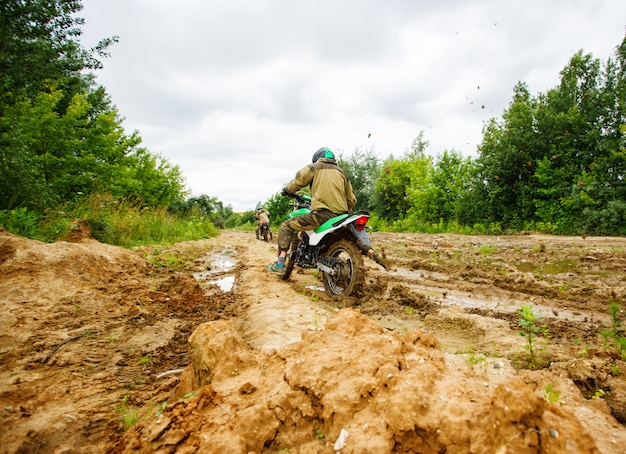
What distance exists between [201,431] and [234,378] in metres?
0.43

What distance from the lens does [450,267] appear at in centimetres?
745

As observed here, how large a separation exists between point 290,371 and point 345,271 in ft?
10.3

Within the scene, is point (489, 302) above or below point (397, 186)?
below

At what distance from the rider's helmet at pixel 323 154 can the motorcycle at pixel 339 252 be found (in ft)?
3.78

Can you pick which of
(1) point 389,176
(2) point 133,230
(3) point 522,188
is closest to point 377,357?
(2) point 133,230

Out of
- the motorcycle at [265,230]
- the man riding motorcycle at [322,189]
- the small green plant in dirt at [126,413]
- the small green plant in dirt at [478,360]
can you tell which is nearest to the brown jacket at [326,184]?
the man riding motorcycle at [322,189]

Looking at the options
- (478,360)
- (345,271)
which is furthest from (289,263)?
(478,360)

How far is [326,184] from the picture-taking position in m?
5.32

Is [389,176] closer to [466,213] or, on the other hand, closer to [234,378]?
[466,213]

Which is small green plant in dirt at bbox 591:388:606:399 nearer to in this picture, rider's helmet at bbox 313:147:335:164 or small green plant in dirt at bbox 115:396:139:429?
small green plant in dirt at bbox 115:396:139:429

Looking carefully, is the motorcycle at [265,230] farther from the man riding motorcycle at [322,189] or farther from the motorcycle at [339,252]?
the man riding motorcycle at [322,189]

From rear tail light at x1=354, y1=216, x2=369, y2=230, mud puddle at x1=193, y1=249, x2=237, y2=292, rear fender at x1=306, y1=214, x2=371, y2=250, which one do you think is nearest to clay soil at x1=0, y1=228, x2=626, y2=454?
rear fender at x1=306, y1=214, x2=371, y2=250

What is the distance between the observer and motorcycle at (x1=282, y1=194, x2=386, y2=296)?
15.4 feet

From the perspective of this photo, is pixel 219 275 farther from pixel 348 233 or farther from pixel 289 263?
pixel 348 233
